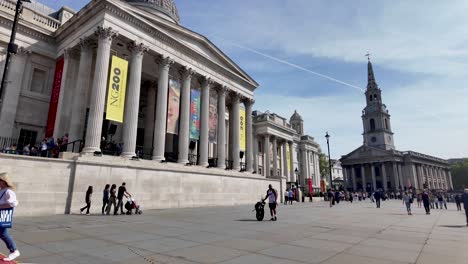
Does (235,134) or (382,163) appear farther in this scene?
(382,163)

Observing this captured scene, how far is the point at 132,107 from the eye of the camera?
1928 centimetres

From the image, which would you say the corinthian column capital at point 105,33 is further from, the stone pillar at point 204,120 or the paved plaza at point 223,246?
the paved plaza at point 223,246

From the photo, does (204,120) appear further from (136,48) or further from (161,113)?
(136,48)

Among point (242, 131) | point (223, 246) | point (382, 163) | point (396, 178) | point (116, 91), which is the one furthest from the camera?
point (382, 163)

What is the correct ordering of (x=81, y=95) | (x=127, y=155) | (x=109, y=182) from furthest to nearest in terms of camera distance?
(x=81, y=95) → (x=127, y=155) → (x=109, y=182)

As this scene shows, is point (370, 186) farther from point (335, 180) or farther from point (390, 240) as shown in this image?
point (390, 240)

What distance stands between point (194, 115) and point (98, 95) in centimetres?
895

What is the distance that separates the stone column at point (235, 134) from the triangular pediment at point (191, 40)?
10.3 feet

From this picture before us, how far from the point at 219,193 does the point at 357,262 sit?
62.8 ft

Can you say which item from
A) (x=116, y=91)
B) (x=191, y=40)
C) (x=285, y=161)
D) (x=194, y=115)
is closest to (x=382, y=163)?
(x=285, y=161)

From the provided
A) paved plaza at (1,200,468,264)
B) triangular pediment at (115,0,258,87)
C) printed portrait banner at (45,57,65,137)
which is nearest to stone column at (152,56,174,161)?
triangular pediment at (115,0,258,87)

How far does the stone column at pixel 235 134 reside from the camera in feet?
96.3

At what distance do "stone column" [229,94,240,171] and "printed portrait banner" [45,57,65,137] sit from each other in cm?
1701

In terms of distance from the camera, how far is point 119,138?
78.3 ft
